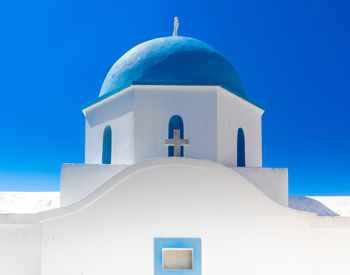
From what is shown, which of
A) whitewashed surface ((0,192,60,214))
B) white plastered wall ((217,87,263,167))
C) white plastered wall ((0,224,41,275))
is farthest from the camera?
white plastered wall ((217,87,263,167))

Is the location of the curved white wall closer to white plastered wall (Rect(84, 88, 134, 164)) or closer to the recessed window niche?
the recessed window niche

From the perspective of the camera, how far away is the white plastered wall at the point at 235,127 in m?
8.55

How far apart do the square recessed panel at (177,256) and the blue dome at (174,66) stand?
3592 mm

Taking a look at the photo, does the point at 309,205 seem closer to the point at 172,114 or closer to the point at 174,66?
the point at 172,114

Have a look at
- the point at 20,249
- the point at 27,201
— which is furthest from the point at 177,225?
the point at 27,201

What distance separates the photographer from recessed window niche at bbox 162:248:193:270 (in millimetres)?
6734

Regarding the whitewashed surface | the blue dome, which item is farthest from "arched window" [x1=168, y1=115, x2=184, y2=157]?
the whitewashed surface

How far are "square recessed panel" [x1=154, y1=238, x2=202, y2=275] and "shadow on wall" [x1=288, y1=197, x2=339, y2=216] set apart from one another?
3490mm

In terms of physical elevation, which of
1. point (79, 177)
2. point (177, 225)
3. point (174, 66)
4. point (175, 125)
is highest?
point (174, 66)

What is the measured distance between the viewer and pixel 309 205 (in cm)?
921

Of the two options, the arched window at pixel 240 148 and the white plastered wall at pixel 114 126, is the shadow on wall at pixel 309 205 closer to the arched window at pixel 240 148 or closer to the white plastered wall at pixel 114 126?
the arched window at pixel 240 148

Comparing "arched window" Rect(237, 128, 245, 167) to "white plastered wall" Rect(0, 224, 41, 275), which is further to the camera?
"arched window" Rect(237, 128, 245, 167)

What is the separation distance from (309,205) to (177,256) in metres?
4.08

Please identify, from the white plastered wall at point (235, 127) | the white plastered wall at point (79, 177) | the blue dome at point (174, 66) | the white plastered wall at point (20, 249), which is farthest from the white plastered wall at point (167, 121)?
the white plastered wall at point (20, 249)
